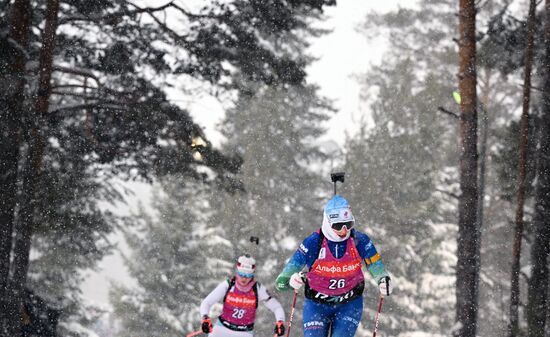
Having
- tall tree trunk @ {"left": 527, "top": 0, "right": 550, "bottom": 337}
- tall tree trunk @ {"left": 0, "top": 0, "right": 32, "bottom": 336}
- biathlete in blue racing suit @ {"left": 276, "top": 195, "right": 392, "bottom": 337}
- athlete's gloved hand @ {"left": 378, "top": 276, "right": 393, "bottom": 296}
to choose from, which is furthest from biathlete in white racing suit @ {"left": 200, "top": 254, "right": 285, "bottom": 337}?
tall tree trunk @ {"left": 527, "top": 0, "right": 550, "bottom": 337}

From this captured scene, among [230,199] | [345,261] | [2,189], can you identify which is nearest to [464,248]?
[345,261]

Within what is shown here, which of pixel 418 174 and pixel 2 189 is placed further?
pixel 418 174

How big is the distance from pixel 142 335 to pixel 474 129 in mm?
22166

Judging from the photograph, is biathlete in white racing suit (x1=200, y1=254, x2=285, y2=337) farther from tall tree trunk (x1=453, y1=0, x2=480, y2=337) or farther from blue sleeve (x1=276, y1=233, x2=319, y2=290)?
tall tree trunk (x1=453, y1=0, x2=480, y2=337)

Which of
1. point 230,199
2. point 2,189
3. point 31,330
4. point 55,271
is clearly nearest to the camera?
point 2,189

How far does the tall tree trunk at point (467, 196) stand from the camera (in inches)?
378

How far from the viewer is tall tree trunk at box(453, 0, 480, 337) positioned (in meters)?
9.61

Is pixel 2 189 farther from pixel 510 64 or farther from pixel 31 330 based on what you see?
pixel 510 64

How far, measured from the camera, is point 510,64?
1658cm

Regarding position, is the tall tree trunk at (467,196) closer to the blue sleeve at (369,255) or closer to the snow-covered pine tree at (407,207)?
the blue sleeve at (369,255)

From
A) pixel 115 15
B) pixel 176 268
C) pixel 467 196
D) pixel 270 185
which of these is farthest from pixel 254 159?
pixel 467 196

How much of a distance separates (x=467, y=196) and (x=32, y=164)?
6749 millimetres

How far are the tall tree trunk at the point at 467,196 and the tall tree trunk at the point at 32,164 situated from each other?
259 inches

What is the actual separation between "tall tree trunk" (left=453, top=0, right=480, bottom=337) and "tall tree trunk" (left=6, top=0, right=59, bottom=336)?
6.59 meters
